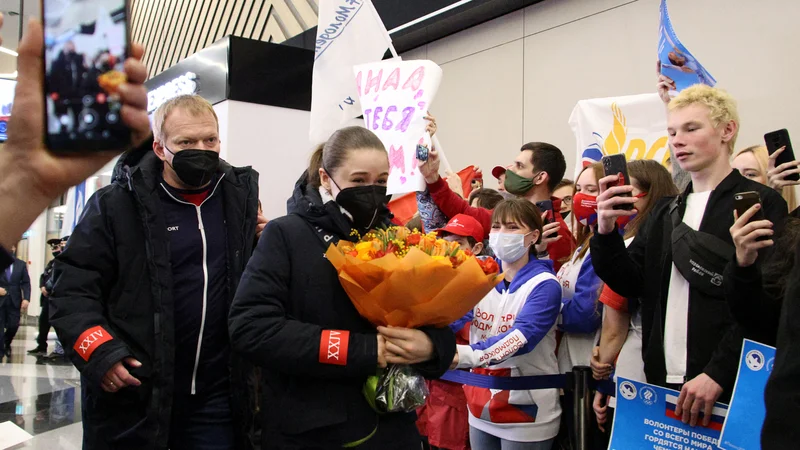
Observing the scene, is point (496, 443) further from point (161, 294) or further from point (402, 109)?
point (402, 109)

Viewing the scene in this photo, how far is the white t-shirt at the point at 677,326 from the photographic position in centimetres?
221

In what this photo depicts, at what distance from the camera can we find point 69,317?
6.59ft

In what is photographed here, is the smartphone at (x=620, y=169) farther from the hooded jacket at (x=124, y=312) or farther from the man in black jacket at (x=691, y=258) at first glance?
the hooded jacket at (x=124, y=312)

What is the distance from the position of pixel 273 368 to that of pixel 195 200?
0.82 meters

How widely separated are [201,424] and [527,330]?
1.31 m

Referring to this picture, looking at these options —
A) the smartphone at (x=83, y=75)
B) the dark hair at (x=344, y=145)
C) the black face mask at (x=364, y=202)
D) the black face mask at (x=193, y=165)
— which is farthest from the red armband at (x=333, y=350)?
the smartphone at (x=83, y=75)

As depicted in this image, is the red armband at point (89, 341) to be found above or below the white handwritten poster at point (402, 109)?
below

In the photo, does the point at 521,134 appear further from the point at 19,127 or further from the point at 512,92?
the point at 19,127

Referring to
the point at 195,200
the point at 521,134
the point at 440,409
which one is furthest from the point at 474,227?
the point at 521,134

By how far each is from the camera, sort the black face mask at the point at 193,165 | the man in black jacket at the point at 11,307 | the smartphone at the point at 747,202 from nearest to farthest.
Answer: the smartphone at the point at 747,202 → the black face mask at the point at 193,165 → the man in black jacket at the point at 11,307

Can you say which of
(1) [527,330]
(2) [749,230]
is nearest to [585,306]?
(1) [527,330]

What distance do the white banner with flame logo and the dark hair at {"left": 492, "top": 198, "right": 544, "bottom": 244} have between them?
4.90ft

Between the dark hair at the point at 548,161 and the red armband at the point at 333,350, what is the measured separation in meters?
2.35

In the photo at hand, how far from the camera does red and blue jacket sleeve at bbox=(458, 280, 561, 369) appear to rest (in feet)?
8.54
